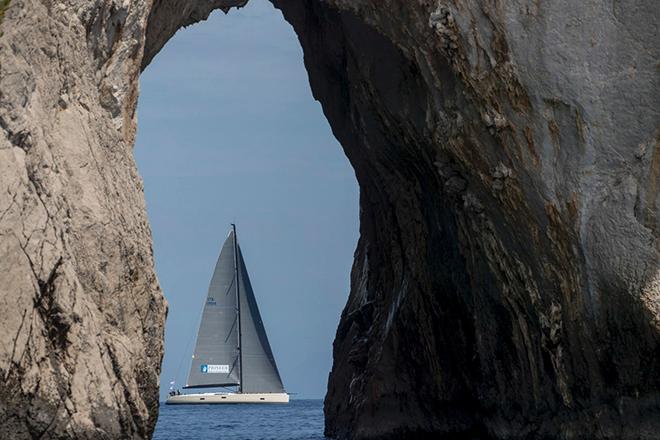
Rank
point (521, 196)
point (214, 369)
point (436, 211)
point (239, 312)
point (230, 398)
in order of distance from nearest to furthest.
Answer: point (521, 196)
point (436, 211)
point (239, 312)
point (214, 369)
point (230, 398)

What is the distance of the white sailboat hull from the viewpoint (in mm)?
77188

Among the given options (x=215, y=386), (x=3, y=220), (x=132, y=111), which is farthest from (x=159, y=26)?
(x=215, y=386)

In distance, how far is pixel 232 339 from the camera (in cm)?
7369

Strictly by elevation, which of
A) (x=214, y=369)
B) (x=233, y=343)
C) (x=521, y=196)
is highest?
(x=233, y=343)

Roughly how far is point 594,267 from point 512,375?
228 inches

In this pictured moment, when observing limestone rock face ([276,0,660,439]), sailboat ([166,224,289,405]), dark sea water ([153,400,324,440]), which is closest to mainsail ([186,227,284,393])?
sailboat ([166,224,289,405])

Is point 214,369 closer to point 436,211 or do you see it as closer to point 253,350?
point 253,350

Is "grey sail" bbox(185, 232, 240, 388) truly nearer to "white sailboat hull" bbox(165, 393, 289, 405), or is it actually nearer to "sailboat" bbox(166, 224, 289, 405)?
"sailboat" bbox(166, 224, 289, 405)

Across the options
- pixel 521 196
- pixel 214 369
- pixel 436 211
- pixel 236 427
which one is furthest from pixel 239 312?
pixel 521 196

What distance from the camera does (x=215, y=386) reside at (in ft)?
253

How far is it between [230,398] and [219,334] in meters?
6.89

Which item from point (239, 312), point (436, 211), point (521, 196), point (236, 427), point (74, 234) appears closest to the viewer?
point (74, 234)

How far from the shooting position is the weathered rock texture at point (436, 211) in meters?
20.0

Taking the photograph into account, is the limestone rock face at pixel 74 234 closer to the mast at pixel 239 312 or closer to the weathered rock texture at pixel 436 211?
the weathered rock texture at pixel 436 211
